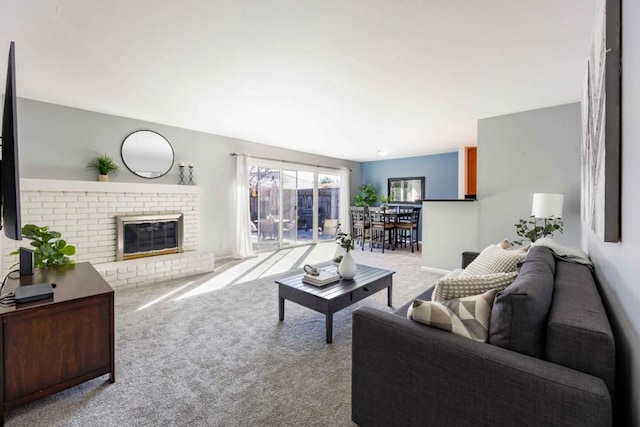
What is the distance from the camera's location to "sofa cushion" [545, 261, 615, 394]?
87cm

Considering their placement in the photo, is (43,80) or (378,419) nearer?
(378,419)

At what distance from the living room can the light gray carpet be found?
227 mm

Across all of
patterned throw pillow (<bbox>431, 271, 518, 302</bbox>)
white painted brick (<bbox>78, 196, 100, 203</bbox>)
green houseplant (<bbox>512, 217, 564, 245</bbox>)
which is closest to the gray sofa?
patterned throw pillow (<bbox>431, 271, 518, 302</bbox>)

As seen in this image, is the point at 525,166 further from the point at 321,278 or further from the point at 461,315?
the point at 461,315

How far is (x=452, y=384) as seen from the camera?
3.49 feet

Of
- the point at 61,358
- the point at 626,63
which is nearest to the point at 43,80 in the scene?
the point at 61,358

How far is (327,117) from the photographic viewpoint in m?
3.99

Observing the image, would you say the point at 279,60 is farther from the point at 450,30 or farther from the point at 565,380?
the point at 565,380

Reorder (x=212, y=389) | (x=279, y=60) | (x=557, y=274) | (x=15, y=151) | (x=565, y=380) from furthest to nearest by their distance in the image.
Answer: (x=279, y=60) → (x=212, y=389) → (x=557, y=274) → (x=15, y=151) → (x=565, y=380)

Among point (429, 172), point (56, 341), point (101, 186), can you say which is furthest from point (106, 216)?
point (429, 172)

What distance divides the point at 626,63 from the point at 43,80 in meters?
4.32

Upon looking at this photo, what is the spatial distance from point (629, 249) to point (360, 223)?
20.1 ft

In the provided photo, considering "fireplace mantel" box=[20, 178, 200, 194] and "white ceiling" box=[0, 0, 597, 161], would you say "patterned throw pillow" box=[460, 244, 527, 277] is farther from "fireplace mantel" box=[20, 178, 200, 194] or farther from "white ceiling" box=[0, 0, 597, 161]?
"fireplace mantel" box=[20, 178, 200, 194]

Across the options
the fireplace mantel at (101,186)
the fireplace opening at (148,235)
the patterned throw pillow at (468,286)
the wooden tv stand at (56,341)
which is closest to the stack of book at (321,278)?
the patterned throw pillow at (468,286)
